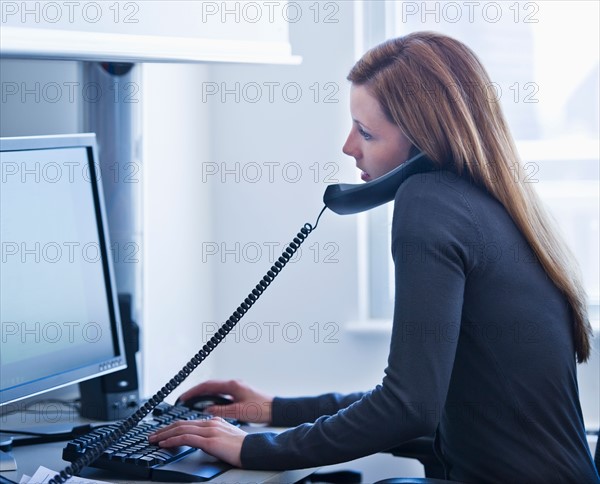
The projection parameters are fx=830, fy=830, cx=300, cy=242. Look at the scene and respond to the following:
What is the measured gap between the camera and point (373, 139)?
1373 mm

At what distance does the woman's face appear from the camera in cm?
135

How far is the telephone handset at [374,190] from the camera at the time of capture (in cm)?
130

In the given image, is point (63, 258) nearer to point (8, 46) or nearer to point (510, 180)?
point (8, 46)

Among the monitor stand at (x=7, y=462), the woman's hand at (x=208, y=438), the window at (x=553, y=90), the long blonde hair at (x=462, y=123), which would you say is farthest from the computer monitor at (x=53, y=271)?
the window at (x=553, y=90)

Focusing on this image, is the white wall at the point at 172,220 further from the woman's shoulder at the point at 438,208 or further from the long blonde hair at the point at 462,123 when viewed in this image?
the woman's shoulder at the point at 438,208

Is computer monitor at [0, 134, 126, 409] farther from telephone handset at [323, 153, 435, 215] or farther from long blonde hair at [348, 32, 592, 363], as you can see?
long blonde hair at [348, 32, 592, 363]

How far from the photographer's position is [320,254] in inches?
85.0

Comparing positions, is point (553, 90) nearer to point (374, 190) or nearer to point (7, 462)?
point (374, 190)

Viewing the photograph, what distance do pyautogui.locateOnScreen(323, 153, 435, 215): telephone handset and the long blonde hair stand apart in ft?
0.09

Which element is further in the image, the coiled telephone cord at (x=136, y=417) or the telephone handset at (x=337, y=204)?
the telephone handset at (x=337, y=204)

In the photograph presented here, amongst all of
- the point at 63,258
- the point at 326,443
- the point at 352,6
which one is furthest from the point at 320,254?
the point at 326,443

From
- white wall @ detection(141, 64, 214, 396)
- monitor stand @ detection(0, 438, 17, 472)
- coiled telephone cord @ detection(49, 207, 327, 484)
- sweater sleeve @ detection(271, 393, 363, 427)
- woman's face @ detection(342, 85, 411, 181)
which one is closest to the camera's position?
coiled telephone cord @ detection(49, 207, 327, 484)

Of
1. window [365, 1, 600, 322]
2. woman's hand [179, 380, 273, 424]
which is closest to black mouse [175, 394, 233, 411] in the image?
woman's hand [179, 380, 273, 424]

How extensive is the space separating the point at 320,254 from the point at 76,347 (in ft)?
2.98
